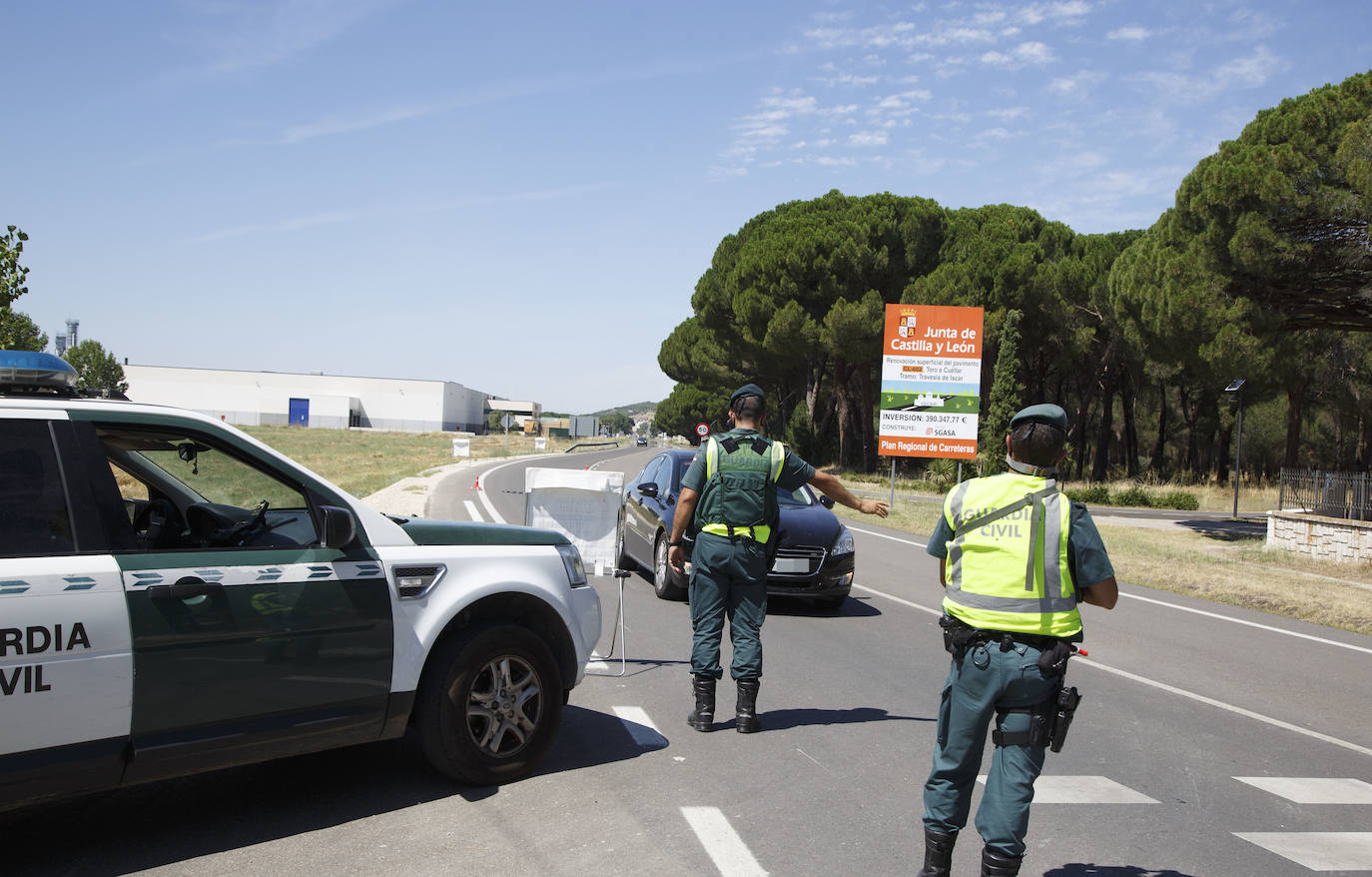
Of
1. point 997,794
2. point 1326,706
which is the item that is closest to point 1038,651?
point 997,794

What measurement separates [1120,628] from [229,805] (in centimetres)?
912

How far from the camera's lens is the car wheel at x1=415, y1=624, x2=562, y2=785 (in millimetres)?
4738

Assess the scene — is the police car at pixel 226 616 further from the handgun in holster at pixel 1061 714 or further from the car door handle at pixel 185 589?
the handgun in holster at pixel 1061 714

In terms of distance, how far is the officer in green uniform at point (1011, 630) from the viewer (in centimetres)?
357

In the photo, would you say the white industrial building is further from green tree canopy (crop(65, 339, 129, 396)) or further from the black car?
the black car

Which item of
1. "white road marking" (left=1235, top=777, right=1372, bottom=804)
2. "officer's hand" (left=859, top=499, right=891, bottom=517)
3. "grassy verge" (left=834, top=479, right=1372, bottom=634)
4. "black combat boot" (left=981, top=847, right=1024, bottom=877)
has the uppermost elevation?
"officer's hand" (left=859, top=499, right=891, bottom=517)

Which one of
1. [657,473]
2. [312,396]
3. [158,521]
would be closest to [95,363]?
[312,396]

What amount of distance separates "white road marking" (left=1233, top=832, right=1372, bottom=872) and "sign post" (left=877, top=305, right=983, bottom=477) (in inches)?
805

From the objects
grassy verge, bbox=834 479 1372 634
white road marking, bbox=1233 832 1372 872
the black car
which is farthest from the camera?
grassy verge, bbox=834 479 1372 634

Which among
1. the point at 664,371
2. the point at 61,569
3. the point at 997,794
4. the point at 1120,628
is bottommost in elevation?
the point at 1120,628

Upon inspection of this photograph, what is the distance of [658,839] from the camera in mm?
4367

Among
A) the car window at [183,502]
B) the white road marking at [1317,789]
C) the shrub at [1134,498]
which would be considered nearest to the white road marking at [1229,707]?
the white road marking at [1317,789]

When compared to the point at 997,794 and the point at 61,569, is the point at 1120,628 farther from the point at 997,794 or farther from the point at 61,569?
the point at 61,569

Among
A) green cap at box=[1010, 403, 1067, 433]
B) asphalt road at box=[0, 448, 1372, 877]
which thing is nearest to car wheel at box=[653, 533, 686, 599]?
asphalt road at box=[0, 448, 1372, 877]
